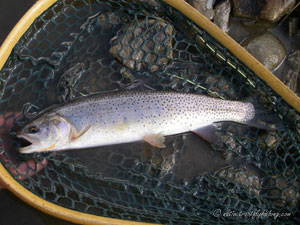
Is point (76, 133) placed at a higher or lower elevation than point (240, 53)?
lower

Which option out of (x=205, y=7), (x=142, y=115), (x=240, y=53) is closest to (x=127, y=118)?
(x=142, y=115)

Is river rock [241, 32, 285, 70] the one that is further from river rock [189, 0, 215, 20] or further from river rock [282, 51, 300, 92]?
river rock [189, 0, 215, 20]

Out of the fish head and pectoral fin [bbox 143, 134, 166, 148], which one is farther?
pectoral fin [bbox 143, 134, 166, 148]

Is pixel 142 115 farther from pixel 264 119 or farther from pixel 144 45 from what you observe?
pixel 264 119

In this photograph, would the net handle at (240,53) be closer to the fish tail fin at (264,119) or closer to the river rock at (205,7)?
the fish tail fin at (264,119)

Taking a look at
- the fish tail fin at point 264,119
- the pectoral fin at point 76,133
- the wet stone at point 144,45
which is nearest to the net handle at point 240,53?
the fish tail fin at point 264,119

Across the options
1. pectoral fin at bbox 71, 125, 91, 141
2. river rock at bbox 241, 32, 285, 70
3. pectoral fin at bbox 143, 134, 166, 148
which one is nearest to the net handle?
river rock at bbox 241, 32, 285, 70
